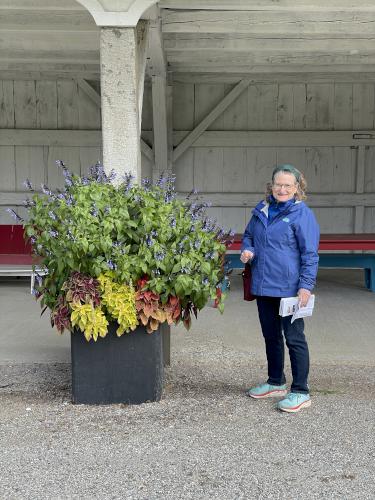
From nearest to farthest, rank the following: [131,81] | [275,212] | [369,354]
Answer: [275,212]
[131,81]
[369,354]

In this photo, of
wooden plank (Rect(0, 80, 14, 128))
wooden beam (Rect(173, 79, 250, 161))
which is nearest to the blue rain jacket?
wooden beam (Rect(173, 79, 250, 161))

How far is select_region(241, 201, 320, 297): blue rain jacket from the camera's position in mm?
3604

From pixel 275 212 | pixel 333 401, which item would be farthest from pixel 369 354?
pixel 275 212

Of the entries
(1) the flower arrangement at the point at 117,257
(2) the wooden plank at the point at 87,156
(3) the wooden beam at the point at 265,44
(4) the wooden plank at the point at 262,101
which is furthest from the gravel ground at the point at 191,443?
(4) the wooden plank at the point at 262,101

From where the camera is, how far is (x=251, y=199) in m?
10.5

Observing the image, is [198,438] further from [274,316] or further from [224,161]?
[224,161]

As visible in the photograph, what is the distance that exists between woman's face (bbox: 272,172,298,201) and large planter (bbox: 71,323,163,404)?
119 centimetres

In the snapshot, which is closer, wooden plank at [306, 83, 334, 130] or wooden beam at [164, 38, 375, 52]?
wooden beam at [164, 38, 375, 52]

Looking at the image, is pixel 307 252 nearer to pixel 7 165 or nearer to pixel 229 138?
pixel 229 138

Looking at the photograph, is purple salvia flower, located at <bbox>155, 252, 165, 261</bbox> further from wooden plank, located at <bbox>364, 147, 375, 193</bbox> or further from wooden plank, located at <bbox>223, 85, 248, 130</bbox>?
wooden plank, located at <bbox>364, 147, 375, 193</bbox>

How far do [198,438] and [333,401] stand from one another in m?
1.07

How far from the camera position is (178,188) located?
34.7 ft

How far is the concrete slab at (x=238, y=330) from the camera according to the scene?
514 cm

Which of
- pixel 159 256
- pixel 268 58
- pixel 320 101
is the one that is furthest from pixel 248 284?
pixel 320 101
